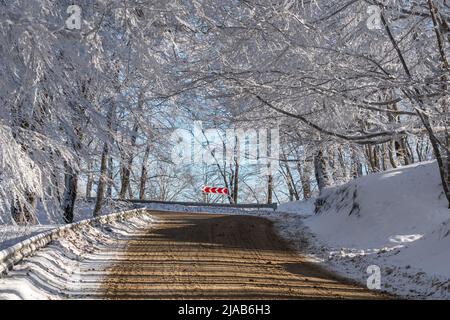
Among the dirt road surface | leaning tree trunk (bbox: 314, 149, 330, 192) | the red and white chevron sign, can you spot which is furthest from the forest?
the red and white chevron sign

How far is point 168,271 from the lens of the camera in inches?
399

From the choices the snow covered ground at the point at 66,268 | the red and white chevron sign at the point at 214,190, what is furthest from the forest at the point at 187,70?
the red and white chevron sign at the point at 214,190

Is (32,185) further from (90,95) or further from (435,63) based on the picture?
(435,63)

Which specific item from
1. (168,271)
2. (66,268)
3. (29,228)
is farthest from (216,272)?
(29,228)

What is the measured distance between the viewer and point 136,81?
430 inches

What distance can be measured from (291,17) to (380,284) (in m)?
5.14

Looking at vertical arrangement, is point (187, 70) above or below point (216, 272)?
above

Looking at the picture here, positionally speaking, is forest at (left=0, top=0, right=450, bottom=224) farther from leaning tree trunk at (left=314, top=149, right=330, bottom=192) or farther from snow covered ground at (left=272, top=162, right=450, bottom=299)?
leaning tree trunk at (left=314, top=149, right=330, bottom=192)

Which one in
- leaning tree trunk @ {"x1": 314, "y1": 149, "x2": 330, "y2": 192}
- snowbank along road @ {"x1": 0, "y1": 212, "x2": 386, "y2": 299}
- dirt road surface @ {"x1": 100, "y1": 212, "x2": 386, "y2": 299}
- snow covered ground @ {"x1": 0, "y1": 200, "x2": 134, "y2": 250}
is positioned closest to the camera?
snowbank along road @ {"x1": 0, "y1": 212, "x2": 386, "y2": 299}

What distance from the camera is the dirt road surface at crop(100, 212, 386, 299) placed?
8.27 m

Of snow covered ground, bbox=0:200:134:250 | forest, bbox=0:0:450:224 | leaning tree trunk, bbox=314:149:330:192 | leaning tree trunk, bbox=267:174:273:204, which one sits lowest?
snow covered ground, bbox=0:200:134:250

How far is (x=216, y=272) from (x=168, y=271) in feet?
3.03

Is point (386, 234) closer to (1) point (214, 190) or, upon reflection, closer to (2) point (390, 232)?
(2) point (390, 232)

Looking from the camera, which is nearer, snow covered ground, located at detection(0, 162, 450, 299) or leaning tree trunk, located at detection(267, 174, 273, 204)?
snow covered ground, located at detection(0, 162, 450, 299)
